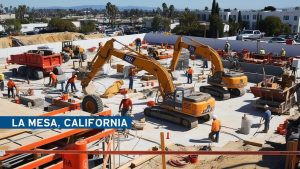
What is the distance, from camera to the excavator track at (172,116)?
15594 mm

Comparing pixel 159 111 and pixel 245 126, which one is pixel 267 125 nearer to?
pixel 245 126

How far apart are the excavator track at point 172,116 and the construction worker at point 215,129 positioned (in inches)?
56.4

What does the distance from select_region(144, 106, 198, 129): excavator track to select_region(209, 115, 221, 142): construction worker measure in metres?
1.43

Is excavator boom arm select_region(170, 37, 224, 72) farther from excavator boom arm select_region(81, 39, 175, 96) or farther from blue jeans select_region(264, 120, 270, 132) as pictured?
blue jeans select_region(264, 120, 270, 132)

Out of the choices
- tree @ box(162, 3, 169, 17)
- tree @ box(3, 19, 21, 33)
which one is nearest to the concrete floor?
tree @ box(3, 19, 21, 33)

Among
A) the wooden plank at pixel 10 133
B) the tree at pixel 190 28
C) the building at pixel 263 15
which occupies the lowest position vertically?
the wooden plank at pixel 10 133

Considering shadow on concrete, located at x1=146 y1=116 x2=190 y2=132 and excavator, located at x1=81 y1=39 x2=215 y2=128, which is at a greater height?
excavator, located at x1=81 y1=39 x2=215 y2=128

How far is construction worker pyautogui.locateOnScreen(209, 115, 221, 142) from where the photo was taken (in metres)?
13.8

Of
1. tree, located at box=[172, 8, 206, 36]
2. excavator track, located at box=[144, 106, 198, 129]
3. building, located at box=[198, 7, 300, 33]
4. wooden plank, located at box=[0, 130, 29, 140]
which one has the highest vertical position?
building, located at box=[198, 7, 300, 33]

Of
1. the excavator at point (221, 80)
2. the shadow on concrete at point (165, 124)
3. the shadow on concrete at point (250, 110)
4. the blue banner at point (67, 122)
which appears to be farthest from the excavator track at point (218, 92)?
the blue banner at point (67, 122)

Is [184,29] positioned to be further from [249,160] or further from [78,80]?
[249,160]

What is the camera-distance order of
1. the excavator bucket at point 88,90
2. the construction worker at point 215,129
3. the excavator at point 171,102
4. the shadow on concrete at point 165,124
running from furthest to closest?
the excavator bucket at point 88,90, the shadow on concrete at point 165,124, the excavator at point 171,102, the construction worker at point 215,129

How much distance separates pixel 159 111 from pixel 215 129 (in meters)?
3.53

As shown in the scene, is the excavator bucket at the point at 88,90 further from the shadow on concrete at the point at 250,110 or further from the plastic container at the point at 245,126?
the plastic container at the point at 245,126
